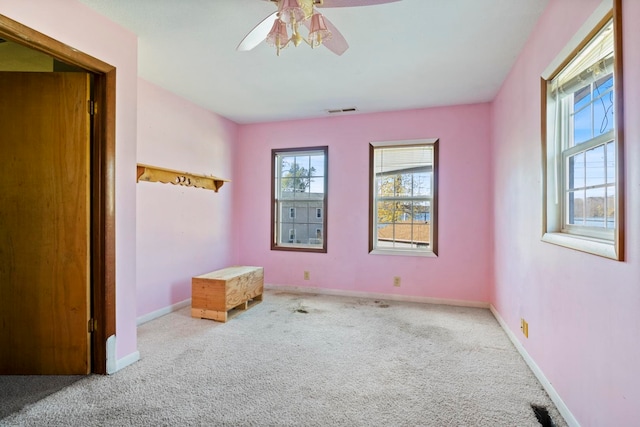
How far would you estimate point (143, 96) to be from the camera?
3.13 m

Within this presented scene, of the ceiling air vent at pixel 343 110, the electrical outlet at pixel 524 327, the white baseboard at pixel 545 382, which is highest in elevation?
the ceiling air vent at pixel 343 110

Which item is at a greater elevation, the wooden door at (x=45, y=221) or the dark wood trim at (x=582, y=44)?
the dark wood trim at (x=582, y=44)

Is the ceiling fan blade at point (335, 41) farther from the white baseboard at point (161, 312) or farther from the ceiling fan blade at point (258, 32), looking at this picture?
the white baseboard at point (161, 312)

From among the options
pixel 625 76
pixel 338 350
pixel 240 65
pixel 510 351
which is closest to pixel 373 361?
pixel 338 350

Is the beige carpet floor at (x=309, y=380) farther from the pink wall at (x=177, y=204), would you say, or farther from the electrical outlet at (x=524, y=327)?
the pink wall at (x=177, y=204)

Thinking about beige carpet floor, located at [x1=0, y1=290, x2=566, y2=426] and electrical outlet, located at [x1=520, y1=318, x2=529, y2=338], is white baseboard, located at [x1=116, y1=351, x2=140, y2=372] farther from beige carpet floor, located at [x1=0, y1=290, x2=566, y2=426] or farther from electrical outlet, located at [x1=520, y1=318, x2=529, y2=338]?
electrical outlet, located at [x1=520, y1=318, x2=529, y2=338]

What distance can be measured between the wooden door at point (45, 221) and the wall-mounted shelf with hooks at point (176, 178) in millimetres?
802

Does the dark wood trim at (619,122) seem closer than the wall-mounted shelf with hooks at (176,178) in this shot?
Yes

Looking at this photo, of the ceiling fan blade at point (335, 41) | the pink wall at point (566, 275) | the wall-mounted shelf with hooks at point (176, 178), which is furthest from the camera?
the wall-mounted shelf with hooks at point (176, 178)

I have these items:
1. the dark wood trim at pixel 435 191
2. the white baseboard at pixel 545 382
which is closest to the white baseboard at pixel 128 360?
the white baseboard at pixel 545 382

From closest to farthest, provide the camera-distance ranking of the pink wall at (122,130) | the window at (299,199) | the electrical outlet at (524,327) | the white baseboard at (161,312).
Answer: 1. the pink wall at (122,130)
2. the electrical outlet at (524,327)
3. the white baseboard at (161,312)
4. the window at (299,199)

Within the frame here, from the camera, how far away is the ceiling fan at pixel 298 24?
4.92ft

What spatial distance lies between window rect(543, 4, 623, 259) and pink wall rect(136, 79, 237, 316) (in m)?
3.46

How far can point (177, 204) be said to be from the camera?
361 centimetres
